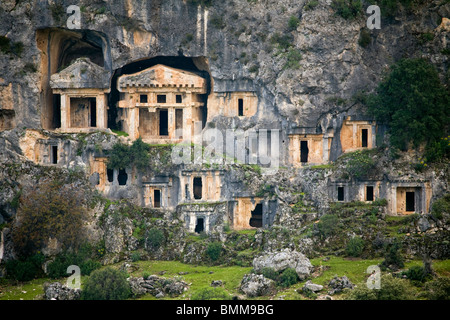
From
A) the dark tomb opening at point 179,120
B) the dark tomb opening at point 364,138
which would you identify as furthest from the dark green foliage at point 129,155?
the dark tomb opening at point 364,138

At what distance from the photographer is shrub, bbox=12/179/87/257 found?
7575 cm

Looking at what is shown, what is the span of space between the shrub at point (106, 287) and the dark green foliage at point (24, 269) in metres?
6.23

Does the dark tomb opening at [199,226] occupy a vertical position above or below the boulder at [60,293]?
above

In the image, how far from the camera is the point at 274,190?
78.5 metres

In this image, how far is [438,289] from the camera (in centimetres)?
6556

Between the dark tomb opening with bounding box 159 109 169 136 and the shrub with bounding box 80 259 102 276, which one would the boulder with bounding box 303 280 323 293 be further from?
the dark tomb opening with bounding box 159 109 169 136

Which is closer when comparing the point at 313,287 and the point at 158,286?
the point at 313,287

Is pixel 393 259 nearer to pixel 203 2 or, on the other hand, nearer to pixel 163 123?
pixel 163 123

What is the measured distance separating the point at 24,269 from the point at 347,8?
97.1 ft

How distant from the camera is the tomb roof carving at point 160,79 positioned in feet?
268

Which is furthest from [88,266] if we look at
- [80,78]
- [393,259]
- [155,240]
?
[393,259]

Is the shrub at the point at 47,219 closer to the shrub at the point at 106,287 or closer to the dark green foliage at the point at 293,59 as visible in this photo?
the shrub at the point at 106,287

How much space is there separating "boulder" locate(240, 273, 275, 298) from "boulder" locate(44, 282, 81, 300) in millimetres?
10640
